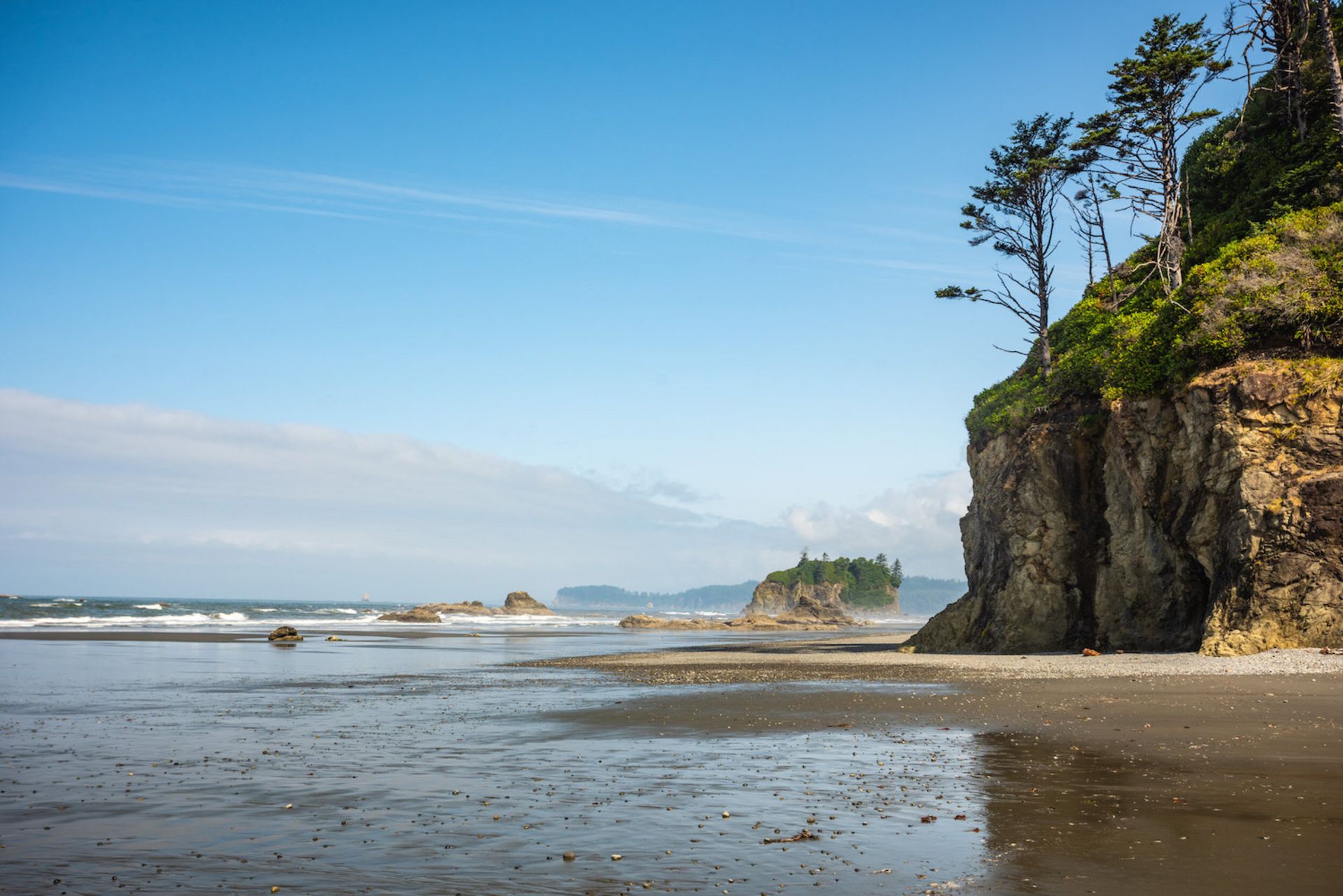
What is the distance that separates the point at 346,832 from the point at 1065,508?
3429 centimetres

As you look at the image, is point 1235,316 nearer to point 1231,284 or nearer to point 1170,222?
point 1231,284

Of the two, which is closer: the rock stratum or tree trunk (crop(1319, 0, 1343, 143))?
tree trunk (crop(1319, 0, 1343, 143))

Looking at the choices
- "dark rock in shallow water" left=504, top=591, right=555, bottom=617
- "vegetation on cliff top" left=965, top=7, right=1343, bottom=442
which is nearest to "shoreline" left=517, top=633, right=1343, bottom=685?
"vegetation on cliff top" left=965, top=7, right=1343, bottom=442

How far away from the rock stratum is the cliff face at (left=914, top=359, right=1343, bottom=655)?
80.8 metres

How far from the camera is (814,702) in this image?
22.0m

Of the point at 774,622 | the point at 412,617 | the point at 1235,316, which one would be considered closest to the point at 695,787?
the point at 1235,316

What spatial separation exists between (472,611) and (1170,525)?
4996 inches

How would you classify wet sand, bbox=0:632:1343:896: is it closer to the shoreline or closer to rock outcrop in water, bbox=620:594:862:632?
the shoreline

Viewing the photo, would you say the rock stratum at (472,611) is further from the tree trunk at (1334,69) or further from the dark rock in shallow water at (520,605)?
the tree trunk at (1334,69)

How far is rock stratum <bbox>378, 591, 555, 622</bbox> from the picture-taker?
10900cm

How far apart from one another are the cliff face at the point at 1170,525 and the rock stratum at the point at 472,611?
265ft

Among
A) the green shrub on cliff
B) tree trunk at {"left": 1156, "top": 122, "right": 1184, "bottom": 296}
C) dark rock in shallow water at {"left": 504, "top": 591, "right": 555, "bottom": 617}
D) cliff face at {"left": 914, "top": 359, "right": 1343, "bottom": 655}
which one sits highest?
tree trunk at {"left": 1156, "top": 122, "right": 1184, "bottom": 296}

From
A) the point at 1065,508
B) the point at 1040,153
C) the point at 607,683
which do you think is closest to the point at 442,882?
the point at 607,683

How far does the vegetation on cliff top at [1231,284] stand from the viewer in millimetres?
29469
